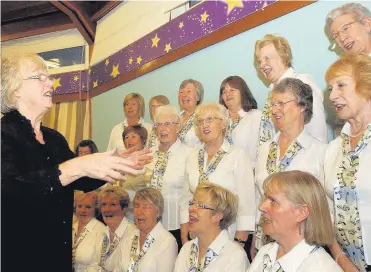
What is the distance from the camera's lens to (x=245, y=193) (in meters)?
2.54

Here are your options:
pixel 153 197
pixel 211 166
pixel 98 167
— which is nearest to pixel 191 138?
pixel 153 197

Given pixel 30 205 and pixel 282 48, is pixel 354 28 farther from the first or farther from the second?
pixel 30 205

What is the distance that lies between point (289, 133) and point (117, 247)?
1607 millimetres

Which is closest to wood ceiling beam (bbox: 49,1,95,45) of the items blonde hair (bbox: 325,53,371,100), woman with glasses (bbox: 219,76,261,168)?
woman with glasses (bbox: 219,76,261,168)

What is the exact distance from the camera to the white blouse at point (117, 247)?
3241 millimetres

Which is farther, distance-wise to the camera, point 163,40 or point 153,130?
point 163,40

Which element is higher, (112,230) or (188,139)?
(188,139)

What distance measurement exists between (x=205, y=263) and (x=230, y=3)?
1899 mm

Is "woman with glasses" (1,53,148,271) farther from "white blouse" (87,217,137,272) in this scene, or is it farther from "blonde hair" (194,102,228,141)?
"white blouse" (87,217,137,272)

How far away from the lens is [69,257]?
62.6 inches

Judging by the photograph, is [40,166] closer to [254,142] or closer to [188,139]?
[254,142]

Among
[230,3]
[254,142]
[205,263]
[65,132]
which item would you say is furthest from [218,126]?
[65,132]

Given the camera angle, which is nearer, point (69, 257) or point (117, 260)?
point (69, 257)

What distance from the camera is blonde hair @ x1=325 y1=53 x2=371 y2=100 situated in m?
1.82
